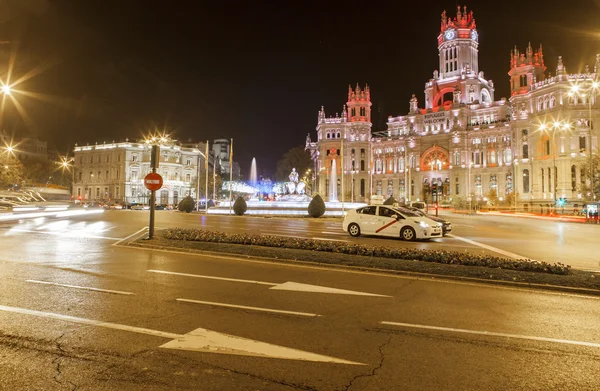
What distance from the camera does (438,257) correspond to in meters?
11.4

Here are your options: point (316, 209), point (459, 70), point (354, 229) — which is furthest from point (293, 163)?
point (354, 229)

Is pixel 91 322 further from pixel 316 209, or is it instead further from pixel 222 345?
pixel 316 209

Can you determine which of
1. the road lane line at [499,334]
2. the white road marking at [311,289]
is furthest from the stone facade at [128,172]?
the road lane line at [499,334]

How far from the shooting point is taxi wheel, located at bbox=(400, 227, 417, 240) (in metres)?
18.3

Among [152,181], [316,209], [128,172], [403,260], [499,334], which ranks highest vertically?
[128,172]

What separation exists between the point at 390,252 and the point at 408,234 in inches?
255

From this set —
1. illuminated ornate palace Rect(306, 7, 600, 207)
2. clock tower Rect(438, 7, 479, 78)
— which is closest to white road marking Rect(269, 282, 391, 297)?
illuminated ornate palace Rect(306, 7, 600, 207)

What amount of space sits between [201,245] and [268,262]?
3591 mm

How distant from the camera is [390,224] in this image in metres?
18.7

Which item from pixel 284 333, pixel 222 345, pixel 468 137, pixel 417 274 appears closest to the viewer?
pixel 222 345

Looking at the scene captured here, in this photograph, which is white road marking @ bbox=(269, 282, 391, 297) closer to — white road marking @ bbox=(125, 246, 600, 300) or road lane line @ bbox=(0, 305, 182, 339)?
white road marking @ bbox=(125, 246, 600, 300)

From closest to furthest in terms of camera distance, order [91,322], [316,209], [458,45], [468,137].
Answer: [91,322], [316,209], [468,137], [458,45]

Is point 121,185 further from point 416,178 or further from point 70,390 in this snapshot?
point 70,390

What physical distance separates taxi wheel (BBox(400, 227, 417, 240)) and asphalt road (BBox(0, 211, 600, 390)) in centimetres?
888
